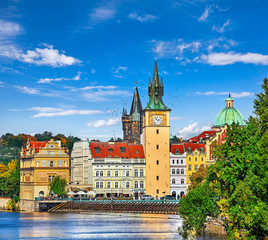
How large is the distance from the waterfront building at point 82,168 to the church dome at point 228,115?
31.5 metres

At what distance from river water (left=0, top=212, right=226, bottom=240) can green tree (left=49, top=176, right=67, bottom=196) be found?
17.9 metres

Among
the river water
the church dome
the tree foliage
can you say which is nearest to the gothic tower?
the church dome

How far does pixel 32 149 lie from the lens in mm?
121750

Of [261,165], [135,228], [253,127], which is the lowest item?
[135,228]

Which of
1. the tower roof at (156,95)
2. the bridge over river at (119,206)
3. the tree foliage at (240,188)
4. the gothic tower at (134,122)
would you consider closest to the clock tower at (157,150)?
the tower roof at (156,95)

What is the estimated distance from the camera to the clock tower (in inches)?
4700

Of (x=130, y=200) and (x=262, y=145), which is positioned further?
(x=130, y=200)

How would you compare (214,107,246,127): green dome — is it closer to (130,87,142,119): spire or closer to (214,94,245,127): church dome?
(214,94,245,127): church dome

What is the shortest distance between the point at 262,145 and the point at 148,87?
8253 cm

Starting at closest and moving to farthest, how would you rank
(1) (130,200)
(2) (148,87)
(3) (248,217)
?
(3) (248,217) < (1) (130,200) < (2) (148,87)

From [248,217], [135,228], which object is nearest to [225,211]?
[248,217]

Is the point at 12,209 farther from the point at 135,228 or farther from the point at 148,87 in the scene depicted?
the point at 135,228

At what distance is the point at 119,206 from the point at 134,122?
49920 millimetres

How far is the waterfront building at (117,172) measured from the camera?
11844 cm
